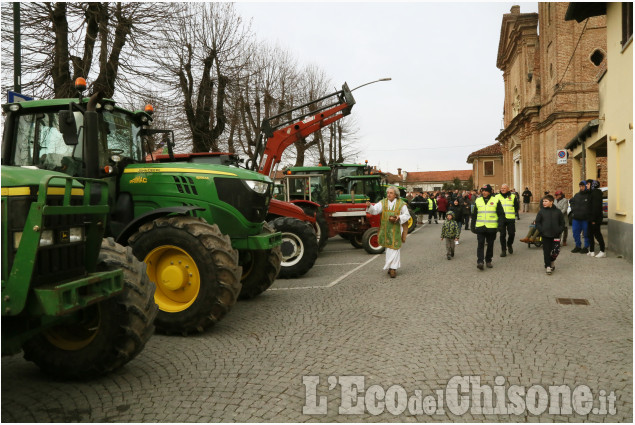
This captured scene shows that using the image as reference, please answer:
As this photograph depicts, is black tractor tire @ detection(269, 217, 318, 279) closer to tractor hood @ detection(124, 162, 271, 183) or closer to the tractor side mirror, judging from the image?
tractor hood @ detection(124, 162, 271, 183)

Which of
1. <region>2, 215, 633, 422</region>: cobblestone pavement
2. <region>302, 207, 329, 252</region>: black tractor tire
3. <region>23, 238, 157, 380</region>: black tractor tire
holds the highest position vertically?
<region>302, 207, 329, 252</region>: black tractor tire

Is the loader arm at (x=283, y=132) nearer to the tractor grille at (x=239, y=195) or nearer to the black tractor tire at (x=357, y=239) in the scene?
the black tractor tire at (x=357, y=239)

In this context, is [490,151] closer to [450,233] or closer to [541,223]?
[450,233]

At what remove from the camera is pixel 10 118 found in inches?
238

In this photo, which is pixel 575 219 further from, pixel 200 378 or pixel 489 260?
pixel 200 378

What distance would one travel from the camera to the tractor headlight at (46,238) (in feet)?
12.0

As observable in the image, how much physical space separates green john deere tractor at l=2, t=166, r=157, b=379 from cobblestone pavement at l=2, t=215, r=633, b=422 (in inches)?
11.5

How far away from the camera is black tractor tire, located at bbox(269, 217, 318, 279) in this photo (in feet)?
33.4

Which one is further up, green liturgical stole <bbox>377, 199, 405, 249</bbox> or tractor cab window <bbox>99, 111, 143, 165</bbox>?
tractor cab window <bbox>99, 111, 143, 165</bbox>

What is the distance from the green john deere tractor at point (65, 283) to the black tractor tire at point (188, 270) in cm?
111

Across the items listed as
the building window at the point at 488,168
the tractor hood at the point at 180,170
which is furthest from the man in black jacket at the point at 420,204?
the building window at the point at 488,168

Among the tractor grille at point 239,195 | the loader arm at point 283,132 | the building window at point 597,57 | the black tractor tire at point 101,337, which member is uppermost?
the building window at point 597,57

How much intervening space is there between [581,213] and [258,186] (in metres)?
9.14

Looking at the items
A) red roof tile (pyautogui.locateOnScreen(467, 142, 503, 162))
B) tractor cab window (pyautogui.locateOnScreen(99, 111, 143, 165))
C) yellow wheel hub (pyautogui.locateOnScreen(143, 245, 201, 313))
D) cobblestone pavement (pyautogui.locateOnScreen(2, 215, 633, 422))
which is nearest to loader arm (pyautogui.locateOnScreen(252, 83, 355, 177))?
cobblestone pavement (pyautogui.locateOnScreen(2, 215, 633, 422))
